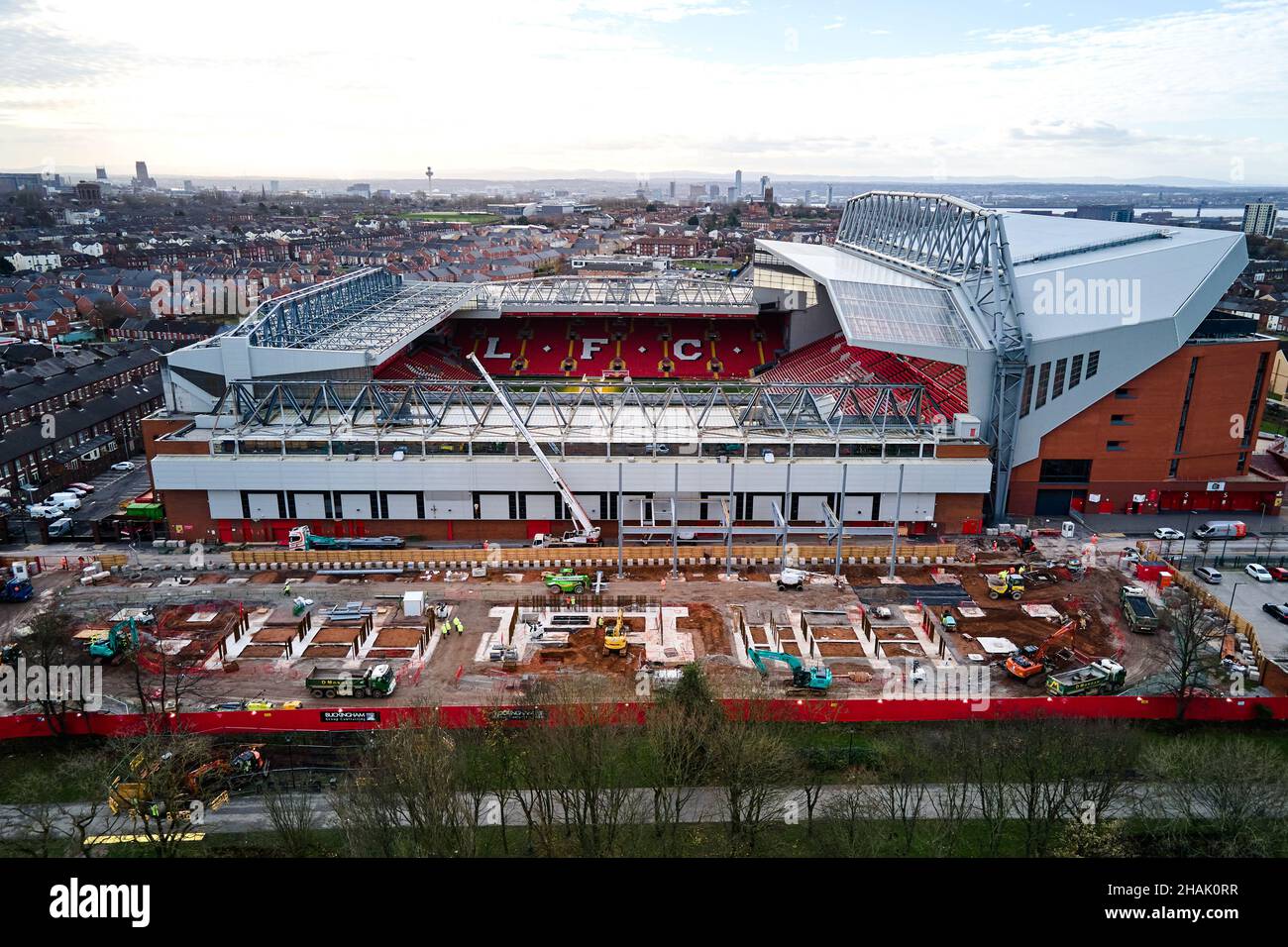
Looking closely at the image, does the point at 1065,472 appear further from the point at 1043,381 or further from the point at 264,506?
the point at 264,506

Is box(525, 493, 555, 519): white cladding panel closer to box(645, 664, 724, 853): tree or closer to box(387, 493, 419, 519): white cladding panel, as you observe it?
box(387, 493, 419, 519): white cladding panel

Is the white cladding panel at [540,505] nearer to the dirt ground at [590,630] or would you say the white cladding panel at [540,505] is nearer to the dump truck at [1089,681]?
the dirt ground at [590,630]

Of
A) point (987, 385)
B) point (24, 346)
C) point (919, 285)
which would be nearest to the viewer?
point (987, 385)

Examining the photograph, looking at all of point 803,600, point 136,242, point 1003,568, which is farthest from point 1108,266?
point 136,242

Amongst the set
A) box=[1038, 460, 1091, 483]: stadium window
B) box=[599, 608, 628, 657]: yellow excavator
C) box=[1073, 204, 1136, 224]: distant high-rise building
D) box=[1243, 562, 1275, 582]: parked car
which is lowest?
box=[599, 608, 628, 657]: yellow excavator

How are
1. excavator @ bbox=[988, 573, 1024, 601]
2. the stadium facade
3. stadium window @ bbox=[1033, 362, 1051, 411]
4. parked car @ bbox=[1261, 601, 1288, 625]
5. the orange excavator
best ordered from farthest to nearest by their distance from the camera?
stadium window @ bbox=[1033, 362, 1051, 411]
the stadium facade
excavator @ bbox=[988, 573, 1024, 601]
parked car @ bbox=[1261, 601, 1288, 625]
the orange excavator

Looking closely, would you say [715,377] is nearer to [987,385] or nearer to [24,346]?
[987,385]

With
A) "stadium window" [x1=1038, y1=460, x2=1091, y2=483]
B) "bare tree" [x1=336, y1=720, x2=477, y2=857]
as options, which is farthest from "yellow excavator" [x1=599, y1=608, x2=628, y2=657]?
"stadium window" [x1=1038, y1=460, x2=1091, y2=483]

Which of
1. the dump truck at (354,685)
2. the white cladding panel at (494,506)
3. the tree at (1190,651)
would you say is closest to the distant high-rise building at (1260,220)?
the tree at (1190,651)
